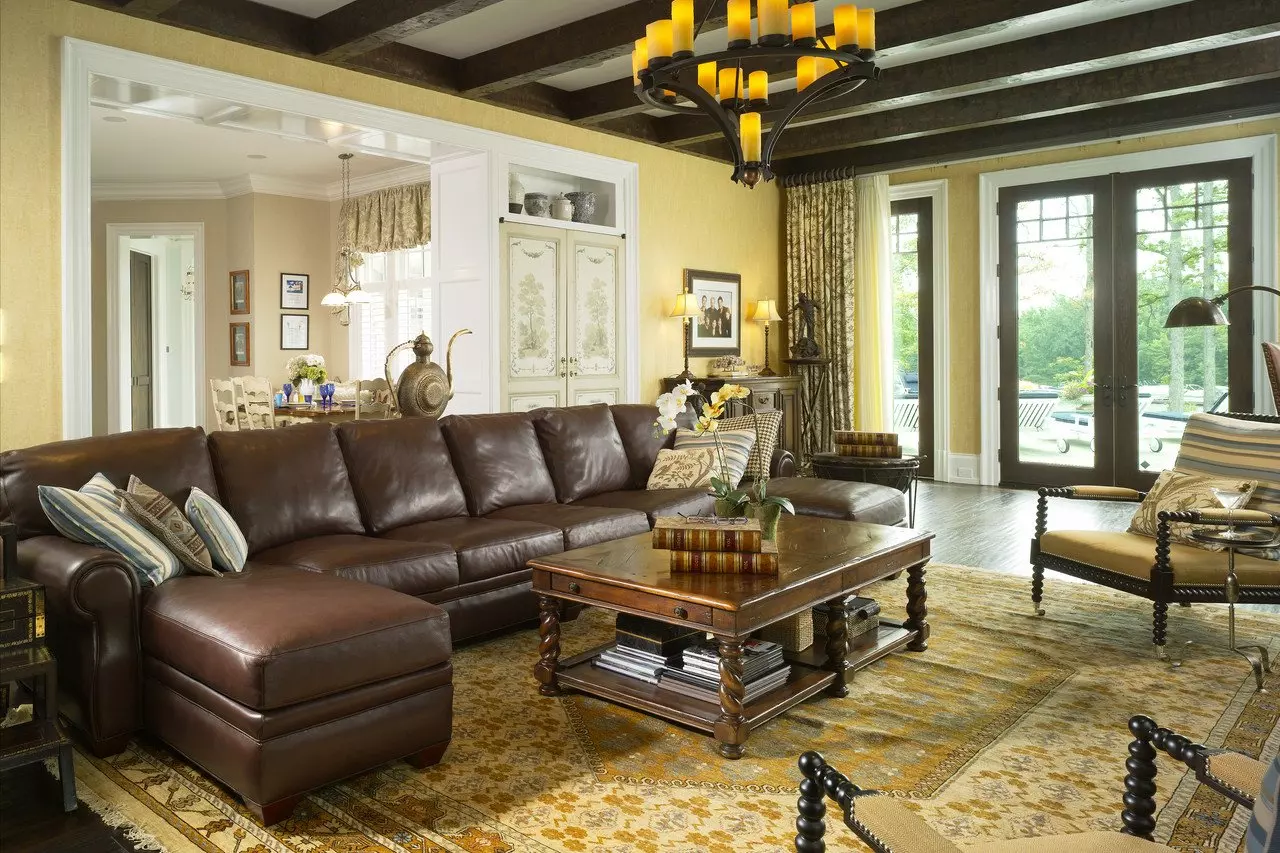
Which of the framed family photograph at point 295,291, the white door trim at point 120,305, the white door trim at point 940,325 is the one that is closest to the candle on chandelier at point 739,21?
the white door trim at point 940,325

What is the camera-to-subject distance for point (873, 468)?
213 inches

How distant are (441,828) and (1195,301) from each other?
4.20 meters

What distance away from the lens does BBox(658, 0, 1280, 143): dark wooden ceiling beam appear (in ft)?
15.9

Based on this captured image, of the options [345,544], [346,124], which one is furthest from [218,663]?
[346,124]

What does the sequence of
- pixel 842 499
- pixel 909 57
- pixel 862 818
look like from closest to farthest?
pixel 862 818, pixel 842 499, pixel 909 57

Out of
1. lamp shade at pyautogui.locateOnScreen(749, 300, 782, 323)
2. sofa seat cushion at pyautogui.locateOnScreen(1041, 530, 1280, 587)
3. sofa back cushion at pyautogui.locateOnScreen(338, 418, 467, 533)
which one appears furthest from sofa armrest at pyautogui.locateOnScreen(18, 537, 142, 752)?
lamp shade at pyautogui.locateOnScreen(749, 300, 782, 323)

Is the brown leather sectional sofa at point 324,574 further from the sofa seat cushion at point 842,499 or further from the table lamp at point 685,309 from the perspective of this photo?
the table lamp at point 685,309

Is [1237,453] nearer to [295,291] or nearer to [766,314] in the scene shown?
[766,314]

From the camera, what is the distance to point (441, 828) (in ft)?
7.25

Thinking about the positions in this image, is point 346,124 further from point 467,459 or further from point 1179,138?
point 1179,138

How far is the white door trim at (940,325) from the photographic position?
825 cm

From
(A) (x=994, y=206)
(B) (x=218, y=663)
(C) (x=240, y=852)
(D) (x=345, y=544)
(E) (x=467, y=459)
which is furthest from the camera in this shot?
(A) (x=994, y=206)

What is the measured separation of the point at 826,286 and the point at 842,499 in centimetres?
422

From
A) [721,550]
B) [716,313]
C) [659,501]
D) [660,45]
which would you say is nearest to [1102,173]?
[716,313]
